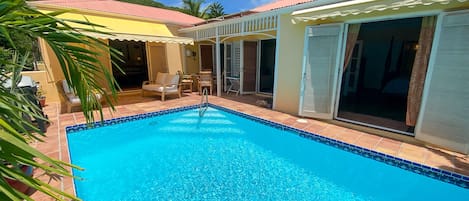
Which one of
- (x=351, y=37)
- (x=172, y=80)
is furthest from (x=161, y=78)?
(x=351, y=37)

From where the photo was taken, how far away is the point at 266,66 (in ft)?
49.8

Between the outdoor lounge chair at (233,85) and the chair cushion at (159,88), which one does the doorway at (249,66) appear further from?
the chair cushion at (159,88)

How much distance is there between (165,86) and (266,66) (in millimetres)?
7194

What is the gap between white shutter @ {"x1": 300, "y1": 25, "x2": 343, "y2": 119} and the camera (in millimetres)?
8156

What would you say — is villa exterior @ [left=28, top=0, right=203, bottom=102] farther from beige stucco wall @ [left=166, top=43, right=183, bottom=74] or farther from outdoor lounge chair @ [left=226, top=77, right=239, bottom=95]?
outdoor lounge chair @ [left=226, top=77, right=239, bottom=95]

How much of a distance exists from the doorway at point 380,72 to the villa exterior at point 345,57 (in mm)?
53

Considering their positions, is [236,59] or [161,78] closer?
[161,78]

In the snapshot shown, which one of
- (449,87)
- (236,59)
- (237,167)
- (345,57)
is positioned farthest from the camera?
(236,59)

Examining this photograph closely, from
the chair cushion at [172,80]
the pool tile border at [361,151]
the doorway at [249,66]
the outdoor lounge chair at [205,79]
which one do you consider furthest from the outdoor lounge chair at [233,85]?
the pool tile border at [361,151]

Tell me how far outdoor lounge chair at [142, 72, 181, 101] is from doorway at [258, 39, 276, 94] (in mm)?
5714

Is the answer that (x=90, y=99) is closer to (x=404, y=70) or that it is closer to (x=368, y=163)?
(x=368, y=163)

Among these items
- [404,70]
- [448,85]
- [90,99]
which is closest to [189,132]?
[90,99]

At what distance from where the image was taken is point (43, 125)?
24.7 feet

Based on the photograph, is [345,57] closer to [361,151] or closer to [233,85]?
[361,151]
